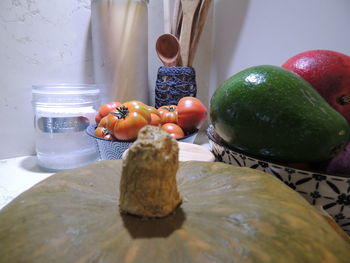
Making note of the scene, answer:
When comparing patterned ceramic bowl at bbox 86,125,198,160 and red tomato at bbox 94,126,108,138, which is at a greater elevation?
red tomato at bbox 94,126,108,138

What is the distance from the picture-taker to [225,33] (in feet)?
3.05

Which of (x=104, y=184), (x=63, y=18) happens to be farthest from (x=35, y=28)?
(x=104, y=184)

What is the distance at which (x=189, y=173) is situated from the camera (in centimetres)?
32

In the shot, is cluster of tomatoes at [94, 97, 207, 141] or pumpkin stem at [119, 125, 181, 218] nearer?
pumpkin stem at [119, 125, 181, 218]

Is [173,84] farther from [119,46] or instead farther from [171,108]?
[119,46]

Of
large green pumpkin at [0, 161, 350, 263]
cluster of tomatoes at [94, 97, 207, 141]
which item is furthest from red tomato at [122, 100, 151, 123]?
large green pumpkin at [0, 161, 350, 263]

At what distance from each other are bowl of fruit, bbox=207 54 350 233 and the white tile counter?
0.51 metres

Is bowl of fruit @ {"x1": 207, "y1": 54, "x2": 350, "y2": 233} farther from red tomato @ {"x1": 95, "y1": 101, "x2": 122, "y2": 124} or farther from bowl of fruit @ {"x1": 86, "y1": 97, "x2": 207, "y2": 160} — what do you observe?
red tomato @ {"x1": 95, "y1": 101, "x2": 122, "y2": 124}

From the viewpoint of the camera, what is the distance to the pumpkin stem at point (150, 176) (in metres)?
0.21

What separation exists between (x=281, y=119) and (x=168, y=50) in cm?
61

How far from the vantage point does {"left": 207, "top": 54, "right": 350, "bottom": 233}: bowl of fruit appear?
0.32m

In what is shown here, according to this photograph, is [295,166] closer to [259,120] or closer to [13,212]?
[259,120]

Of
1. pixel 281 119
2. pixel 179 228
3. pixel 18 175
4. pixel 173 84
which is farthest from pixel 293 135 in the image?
pixel 18 175

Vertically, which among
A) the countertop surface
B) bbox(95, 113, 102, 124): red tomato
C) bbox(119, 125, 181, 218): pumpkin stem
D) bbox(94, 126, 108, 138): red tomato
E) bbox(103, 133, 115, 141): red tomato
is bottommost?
the countertop surface
